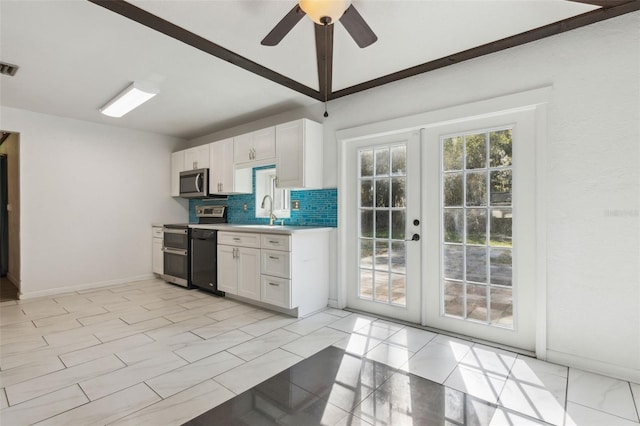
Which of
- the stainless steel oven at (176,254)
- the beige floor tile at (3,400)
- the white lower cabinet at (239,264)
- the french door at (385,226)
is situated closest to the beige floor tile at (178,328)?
the white lower cabinet at (239,264)

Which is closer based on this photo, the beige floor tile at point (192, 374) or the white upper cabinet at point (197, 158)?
the beige floor tile at point (192, 374)

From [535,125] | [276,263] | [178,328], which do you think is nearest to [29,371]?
[178,328]

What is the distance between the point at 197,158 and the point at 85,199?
1.64 meters

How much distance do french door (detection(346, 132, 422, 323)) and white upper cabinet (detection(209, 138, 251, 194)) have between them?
5.63 ft

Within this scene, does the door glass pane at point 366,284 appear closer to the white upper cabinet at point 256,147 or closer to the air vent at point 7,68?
the white upper cabinet at point 256,147

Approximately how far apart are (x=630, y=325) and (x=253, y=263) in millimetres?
3166

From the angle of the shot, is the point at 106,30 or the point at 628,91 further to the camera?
the point at 106,30

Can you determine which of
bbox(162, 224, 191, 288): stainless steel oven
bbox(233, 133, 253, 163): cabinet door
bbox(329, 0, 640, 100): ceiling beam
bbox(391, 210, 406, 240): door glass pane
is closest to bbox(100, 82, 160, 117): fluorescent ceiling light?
bbox(233, 133, 253, 163): cabinet door

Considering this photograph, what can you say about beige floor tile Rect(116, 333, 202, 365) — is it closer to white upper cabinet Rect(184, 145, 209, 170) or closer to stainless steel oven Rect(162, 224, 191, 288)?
stainless steel oven Rect(162, 224, 191, 288)

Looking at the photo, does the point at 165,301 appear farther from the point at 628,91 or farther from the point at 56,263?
the point at 628,91

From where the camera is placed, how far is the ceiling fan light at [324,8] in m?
1.58

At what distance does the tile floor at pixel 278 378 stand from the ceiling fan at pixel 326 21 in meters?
2.14

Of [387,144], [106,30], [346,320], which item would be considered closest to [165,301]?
[346,320]

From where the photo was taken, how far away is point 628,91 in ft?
6.80
